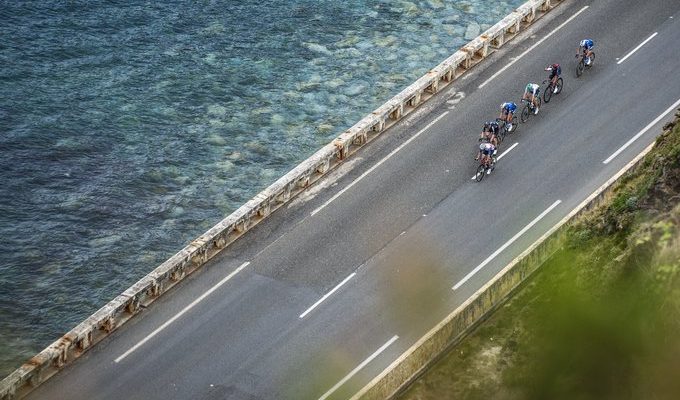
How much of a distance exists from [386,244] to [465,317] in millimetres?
7109

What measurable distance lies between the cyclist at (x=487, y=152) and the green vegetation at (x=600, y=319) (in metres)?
5.52

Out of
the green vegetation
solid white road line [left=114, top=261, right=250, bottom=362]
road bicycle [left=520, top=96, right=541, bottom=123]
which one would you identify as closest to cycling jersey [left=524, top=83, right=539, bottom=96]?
road bicycle [left=520, top=96, right=541, bottom=123]

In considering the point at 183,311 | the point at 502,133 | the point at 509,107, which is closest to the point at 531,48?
the point at 502,133

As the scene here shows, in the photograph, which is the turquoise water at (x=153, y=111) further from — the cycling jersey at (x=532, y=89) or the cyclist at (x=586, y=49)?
the cycling jersey at (x=532, y=89)

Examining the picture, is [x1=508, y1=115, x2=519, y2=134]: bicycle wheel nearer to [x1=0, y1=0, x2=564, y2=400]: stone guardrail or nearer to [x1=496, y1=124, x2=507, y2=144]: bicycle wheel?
[x1=496, y1=124, x2=507, y2=144]: bicycle wheel

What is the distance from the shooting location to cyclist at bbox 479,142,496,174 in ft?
173

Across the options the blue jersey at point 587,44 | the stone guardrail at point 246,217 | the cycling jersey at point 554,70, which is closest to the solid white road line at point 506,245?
the cycling jersey at point 554,70

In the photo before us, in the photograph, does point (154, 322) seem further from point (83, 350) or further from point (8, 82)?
point (8, 82)

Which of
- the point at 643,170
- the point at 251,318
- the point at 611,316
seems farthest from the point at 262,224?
the point at 611,316

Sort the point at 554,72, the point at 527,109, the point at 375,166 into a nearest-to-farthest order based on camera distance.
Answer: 1. the point at 375,166
2. the point at 527,109
3. the point at 554,72

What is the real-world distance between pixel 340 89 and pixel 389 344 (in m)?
25.5

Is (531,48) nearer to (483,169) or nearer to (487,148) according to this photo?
(483,169)

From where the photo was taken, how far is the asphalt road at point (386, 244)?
4550 cm

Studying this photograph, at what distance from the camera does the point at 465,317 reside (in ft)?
145
